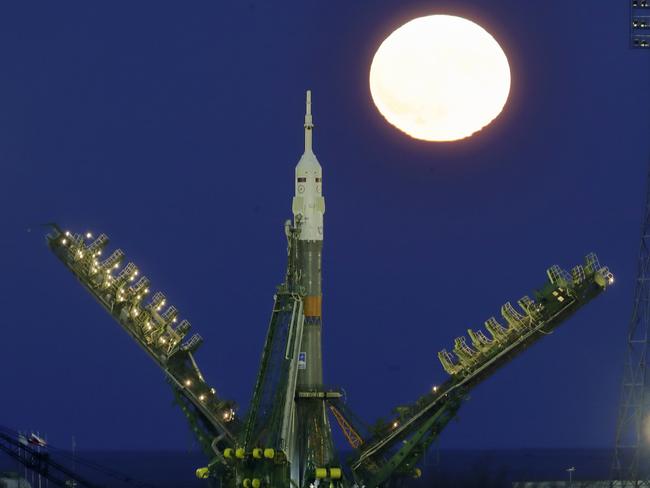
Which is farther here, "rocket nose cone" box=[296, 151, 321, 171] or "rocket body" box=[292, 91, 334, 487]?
"rocket nose cone" box=[296, 151, 321, 171]

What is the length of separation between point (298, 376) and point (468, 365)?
43.8 feet

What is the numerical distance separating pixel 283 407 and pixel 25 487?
Result: 32.4 metres

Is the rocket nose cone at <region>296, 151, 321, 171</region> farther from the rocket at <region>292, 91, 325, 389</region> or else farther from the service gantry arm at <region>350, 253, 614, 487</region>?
the service gantry arm at <region>350, 253, 614, 487</region>

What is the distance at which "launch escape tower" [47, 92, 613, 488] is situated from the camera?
298ft

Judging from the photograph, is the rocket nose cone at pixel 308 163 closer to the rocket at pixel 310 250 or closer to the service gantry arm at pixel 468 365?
the rocket at pixel 310 250

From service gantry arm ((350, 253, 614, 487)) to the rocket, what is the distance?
259 inches

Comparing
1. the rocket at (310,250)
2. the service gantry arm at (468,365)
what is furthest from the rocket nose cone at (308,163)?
the service gantry arm at (468,365)

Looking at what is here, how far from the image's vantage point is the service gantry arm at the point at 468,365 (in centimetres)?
8862

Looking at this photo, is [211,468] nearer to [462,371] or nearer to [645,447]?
[462,371]

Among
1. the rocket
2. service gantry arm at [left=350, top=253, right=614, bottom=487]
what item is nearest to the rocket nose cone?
the rocket

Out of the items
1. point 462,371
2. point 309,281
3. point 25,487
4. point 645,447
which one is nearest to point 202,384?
point 309,281

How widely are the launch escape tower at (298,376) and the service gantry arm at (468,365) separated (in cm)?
8

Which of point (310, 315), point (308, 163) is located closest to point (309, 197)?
point (308, 163)

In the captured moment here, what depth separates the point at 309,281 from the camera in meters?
101
